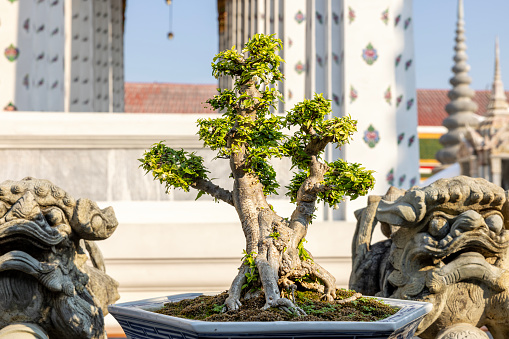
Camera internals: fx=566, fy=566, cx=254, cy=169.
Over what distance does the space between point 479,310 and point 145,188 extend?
1.13 metres

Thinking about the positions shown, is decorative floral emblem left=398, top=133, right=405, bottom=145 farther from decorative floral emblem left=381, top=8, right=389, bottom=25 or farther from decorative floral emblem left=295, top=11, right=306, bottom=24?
decorative floral emblem left=295, top=11, right=306, bottom=24

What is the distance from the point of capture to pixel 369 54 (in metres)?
1.95

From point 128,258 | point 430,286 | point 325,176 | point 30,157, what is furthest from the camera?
point 30,157

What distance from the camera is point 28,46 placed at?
204 centimetres

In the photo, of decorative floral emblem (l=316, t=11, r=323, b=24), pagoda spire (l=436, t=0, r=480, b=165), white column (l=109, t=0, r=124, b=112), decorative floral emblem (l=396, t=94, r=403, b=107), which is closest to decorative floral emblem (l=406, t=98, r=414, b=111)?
decorative floral emblem (l=396, t=94, r=403, b=107)

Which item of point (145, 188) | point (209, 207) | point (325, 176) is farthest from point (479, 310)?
point (145, 188)

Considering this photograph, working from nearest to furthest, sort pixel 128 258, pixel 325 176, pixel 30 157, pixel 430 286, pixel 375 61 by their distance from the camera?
1. pixel 325 176
2. pixel 430 286
3. pixel 128 258
4. pixel 30 157
5. pixel 375 61

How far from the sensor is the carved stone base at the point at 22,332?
2.97 feet

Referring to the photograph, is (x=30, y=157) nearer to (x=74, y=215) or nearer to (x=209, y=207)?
(x=209, y=207)

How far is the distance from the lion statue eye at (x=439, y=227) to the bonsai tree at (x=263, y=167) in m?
0.23

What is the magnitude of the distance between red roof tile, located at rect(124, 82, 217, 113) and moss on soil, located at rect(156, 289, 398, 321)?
12144 mm

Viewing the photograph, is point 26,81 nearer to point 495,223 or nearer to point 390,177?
point 390,177

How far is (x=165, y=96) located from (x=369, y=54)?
12.5 m

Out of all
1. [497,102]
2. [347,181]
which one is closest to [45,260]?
[347,181]
